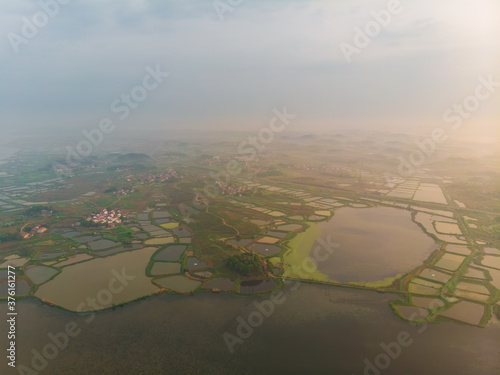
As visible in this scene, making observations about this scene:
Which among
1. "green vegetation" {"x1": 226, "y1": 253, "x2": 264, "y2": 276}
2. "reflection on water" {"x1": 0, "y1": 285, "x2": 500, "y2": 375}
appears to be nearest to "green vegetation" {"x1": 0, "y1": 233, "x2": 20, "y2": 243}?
"reflection on water" {"x1": 0, "y1": 285, "x2": 500, "y2": 375}

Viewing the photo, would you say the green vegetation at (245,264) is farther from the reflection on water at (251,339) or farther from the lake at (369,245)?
the lake at (369,245)

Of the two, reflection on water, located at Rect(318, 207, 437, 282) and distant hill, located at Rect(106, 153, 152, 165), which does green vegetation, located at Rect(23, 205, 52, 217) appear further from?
distant hill, located at Rect(106, 153, 152, 165)

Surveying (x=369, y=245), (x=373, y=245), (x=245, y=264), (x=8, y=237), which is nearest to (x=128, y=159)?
(x=8, y=237)

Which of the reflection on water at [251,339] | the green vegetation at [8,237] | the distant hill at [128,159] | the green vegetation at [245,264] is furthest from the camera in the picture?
the distant hill at [128,159]

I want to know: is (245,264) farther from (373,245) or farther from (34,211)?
(34,211)

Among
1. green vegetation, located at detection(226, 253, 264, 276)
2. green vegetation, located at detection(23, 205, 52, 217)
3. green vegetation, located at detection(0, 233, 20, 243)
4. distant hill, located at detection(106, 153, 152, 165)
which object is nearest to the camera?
green vegetation, located at detection(226, 253, 264, 276)

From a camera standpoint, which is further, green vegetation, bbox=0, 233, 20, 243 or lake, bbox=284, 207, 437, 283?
green vegetation, bbox=0, 233, 20, 243

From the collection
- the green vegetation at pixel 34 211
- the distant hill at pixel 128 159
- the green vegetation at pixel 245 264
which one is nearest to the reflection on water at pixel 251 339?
the green vegetation at pixel 245 264

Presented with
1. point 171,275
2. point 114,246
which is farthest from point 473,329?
point 114,246

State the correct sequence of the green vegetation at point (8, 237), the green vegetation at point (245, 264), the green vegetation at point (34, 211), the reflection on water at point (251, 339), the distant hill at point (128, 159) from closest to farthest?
the reflection on water at point (251, 339)
the green vegetation at point (245, 264)
the green vegetation at point (8, 237)
the green vegetation at point (34, 211)
the distant hill at point (128, 159)
